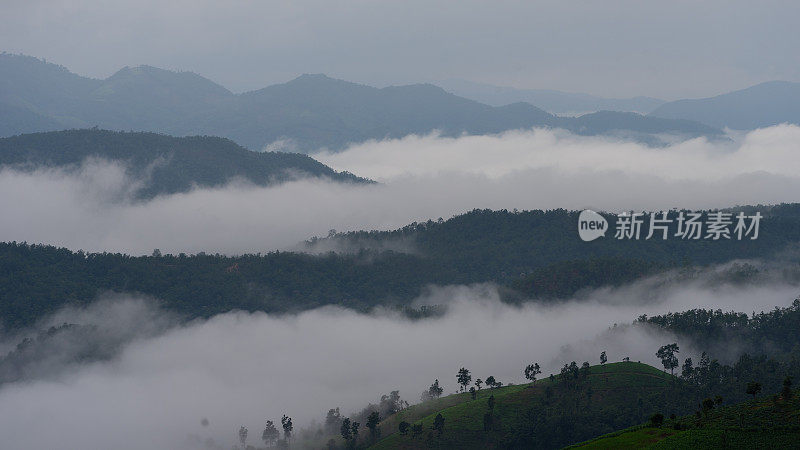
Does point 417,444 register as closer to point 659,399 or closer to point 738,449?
point 659,399

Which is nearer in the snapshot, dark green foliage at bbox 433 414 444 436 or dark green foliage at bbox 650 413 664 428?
dark green foliage at bbox 650 413 664 428

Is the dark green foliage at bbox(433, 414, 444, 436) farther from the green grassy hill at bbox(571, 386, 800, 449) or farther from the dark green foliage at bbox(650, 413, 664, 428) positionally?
the dark green foliage at bbox(650, 413, 664, 428)

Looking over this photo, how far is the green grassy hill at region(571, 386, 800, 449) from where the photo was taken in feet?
410

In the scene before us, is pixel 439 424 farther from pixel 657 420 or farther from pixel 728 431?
pixel 728 431

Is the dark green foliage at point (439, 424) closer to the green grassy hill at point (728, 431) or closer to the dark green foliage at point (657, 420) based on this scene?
the green grassy hill at point (728, 431)

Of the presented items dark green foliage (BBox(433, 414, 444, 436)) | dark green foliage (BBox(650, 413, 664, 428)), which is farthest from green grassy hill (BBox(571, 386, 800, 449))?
dark green foliage (BBox(433, 414, 444, 436))

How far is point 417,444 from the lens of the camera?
19775 cm

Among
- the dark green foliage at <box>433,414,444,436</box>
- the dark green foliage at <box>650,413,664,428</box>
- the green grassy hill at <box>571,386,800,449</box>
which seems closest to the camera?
the green grassy hill at <box>571,386,800,449</box>

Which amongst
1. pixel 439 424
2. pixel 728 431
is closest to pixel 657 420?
pixel 728 431

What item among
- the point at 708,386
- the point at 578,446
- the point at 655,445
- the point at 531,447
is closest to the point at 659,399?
the point at 708,386

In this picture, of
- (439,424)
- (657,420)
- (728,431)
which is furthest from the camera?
(439,424)

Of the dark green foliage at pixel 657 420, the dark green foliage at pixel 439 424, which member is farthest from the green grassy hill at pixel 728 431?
the dark green foliage at pixel 439 424

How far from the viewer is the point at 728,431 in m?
130

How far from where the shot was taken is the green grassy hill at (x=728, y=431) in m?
125
